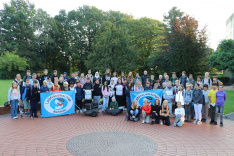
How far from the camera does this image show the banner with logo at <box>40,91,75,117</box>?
9570mm

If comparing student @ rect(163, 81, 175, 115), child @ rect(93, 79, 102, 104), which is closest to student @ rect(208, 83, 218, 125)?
student @ rect(163, 81, 175, 115)

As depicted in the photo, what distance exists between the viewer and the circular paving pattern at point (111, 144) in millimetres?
5469

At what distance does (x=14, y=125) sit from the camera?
8.09m

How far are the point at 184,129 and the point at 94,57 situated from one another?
24258mm

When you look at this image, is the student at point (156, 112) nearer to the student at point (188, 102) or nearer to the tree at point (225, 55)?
the student at point (188, 102)

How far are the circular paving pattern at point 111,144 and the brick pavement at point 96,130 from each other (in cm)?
27

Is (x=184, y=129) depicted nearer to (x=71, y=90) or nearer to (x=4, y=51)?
(x=71, y=90)

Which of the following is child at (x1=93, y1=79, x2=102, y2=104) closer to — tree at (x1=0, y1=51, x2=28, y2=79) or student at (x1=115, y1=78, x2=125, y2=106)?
student at (x1=115, y1=78, x2=125, y2=106)

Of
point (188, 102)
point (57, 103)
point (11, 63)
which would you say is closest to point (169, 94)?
point (188, 102)

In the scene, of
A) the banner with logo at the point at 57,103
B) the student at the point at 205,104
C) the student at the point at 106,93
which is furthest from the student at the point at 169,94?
the banner with logo at the point at 57,103

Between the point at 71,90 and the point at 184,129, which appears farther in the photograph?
the point at 71,90

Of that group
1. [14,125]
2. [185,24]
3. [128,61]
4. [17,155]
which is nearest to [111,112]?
[14,125]

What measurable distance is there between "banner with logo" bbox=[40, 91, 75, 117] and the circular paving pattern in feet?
11.5

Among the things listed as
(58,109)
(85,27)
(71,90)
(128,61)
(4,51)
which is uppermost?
(85,27)
